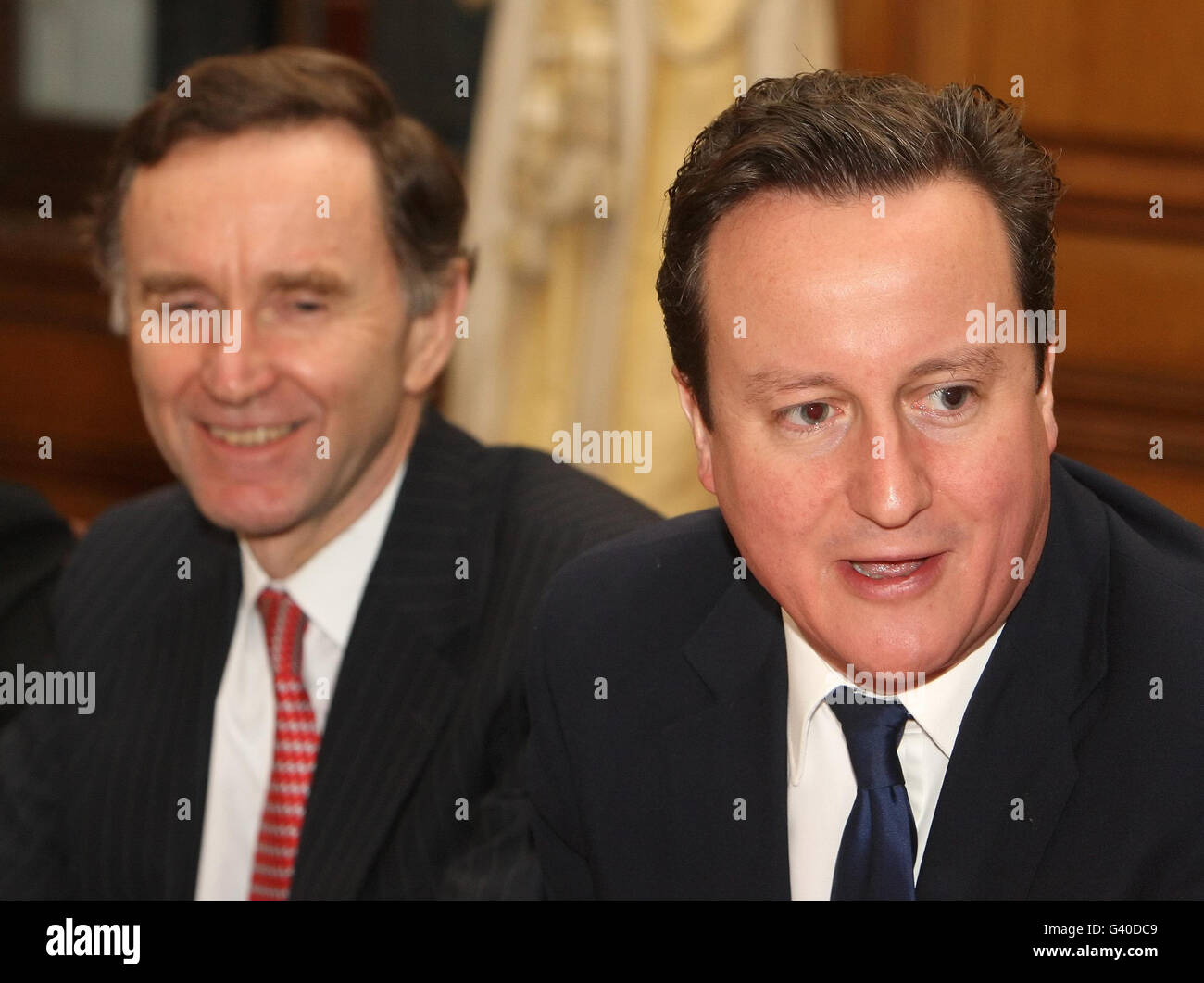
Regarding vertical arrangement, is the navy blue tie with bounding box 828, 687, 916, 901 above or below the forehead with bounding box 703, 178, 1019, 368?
below

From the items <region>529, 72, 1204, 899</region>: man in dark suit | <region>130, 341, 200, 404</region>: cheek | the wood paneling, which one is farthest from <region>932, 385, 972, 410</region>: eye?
the wood paneling

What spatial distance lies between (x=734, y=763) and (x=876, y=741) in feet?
0.54

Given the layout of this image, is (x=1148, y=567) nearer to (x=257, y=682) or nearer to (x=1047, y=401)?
(x=1047, y=401)

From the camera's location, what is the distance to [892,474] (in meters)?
1.29

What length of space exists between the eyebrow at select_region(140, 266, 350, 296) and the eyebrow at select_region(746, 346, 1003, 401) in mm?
891

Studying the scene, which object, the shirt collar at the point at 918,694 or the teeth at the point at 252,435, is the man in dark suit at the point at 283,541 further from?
the shirt collar at the point at 918,694

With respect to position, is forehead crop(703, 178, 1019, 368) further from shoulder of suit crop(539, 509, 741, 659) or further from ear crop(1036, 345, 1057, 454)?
shoulder of suit crop(539, 509, 741, 659)

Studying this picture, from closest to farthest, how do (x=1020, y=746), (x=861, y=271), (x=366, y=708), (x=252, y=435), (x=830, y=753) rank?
(x=861, y=271) → (x=1020, y=746) → (x=830, y=753) → (x=366, y=708) → (x=252, y=435)

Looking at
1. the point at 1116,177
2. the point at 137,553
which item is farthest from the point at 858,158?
the point at 1116,177

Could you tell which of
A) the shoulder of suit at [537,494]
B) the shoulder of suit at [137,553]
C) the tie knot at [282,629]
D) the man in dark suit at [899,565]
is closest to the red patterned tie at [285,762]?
the tie knot at [282,629]

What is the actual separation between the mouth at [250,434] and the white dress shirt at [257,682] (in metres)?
0.16

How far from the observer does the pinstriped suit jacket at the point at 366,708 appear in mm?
1882

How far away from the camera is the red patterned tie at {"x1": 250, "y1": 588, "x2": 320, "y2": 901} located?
197 cm

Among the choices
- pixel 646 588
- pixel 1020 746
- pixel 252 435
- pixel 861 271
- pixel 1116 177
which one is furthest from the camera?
pixel 1116 177
